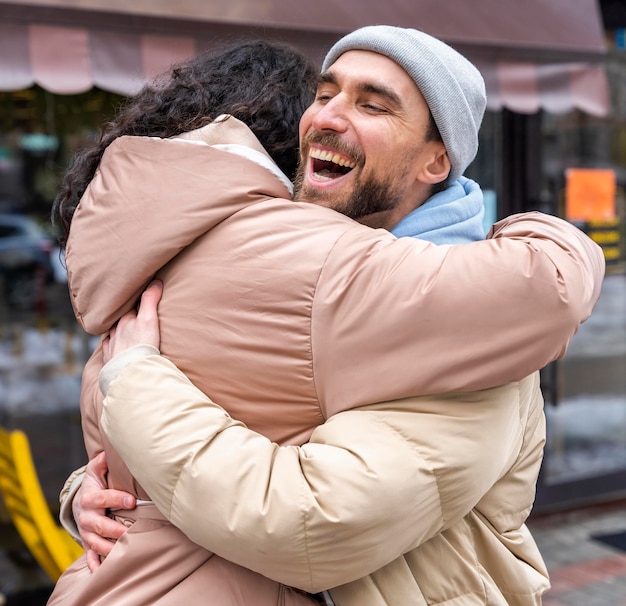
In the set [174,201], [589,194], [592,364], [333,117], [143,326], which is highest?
[333,117]

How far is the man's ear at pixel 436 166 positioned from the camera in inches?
65.7

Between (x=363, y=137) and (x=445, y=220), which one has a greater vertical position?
(x=363, y=137)

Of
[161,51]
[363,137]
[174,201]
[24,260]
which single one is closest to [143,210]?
[174,201]

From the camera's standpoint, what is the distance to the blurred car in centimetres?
1012

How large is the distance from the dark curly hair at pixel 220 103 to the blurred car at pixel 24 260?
28.0 ft

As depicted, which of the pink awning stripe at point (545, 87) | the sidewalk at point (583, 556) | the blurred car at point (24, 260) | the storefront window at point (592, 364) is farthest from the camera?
the blurred car at point (24, 260)

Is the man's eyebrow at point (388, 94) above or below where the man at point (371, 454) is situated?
above

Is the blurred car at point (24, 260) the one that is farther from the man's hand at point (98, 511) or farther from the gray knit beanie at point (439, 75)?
the gray knit beanie at point (439, 75)

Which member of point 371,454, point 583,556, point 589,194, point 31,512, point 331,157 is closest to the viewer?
point 371,454

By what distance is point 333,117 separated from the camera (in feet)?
5.18

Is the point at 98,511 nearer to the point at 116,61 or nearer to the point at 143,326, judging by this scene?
the point at 143,326

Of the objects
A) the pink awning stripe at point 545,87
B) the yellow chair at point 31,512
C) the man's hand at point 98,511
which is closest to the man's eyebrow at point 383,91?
the man's hand at point 98,511

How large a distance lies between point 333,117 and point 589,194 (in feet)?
15.3

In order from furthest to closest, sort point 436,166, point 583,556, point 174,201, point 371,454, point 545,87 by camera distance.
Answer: point 583,556, point 545,87, point 436,166, point 174,201, point 371,454
